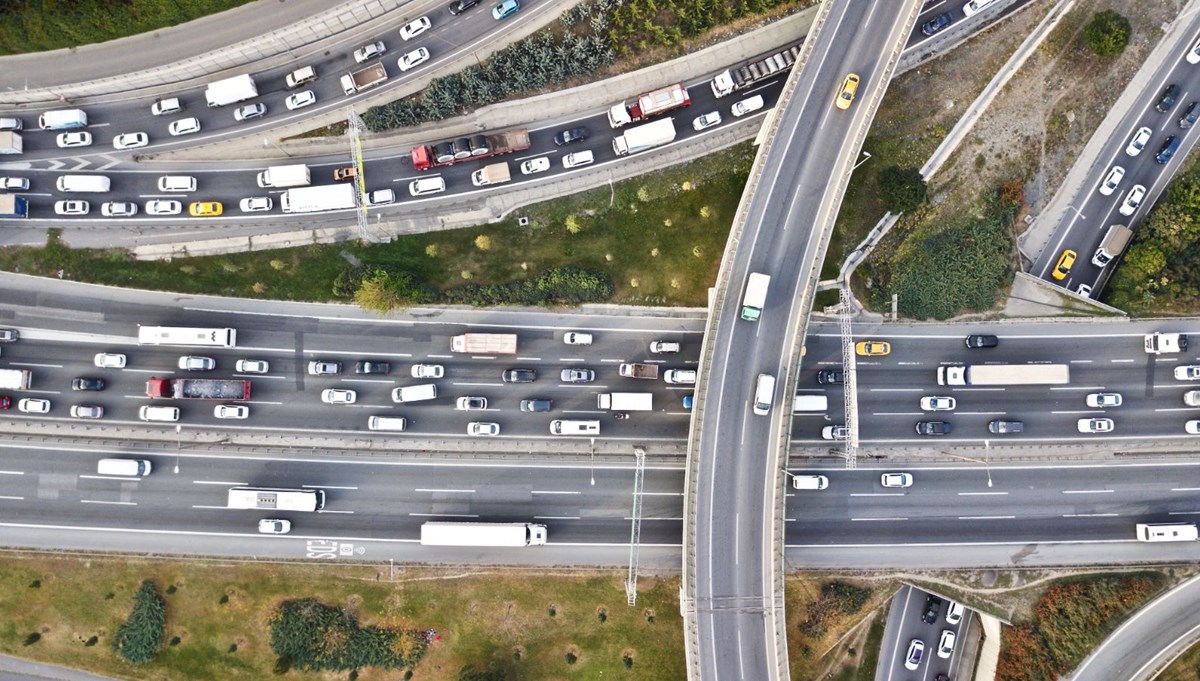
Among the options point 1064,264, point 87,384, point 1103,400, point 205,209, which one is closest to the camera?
point 87,384

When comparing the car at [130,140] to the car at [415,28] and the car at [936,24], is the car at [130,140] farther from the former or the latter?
the car at [936,24]

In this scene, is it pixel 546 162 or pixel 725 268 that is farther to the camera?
pixel 546 162

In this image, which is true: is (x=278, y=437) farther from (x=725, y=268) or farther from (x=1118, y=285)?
(x=1118, y=285)

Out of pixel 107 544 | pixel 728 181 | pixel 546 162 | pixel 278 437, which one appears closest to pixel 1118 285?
pixel 728 181

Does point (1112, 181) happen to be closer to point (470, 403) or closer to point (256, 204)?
point (470, 403)

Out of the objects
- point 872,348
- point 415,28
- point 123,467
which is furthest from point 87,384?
point 872,348

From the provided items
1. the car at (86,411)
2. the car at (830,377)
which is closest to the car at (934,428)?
the car at (830,377)
